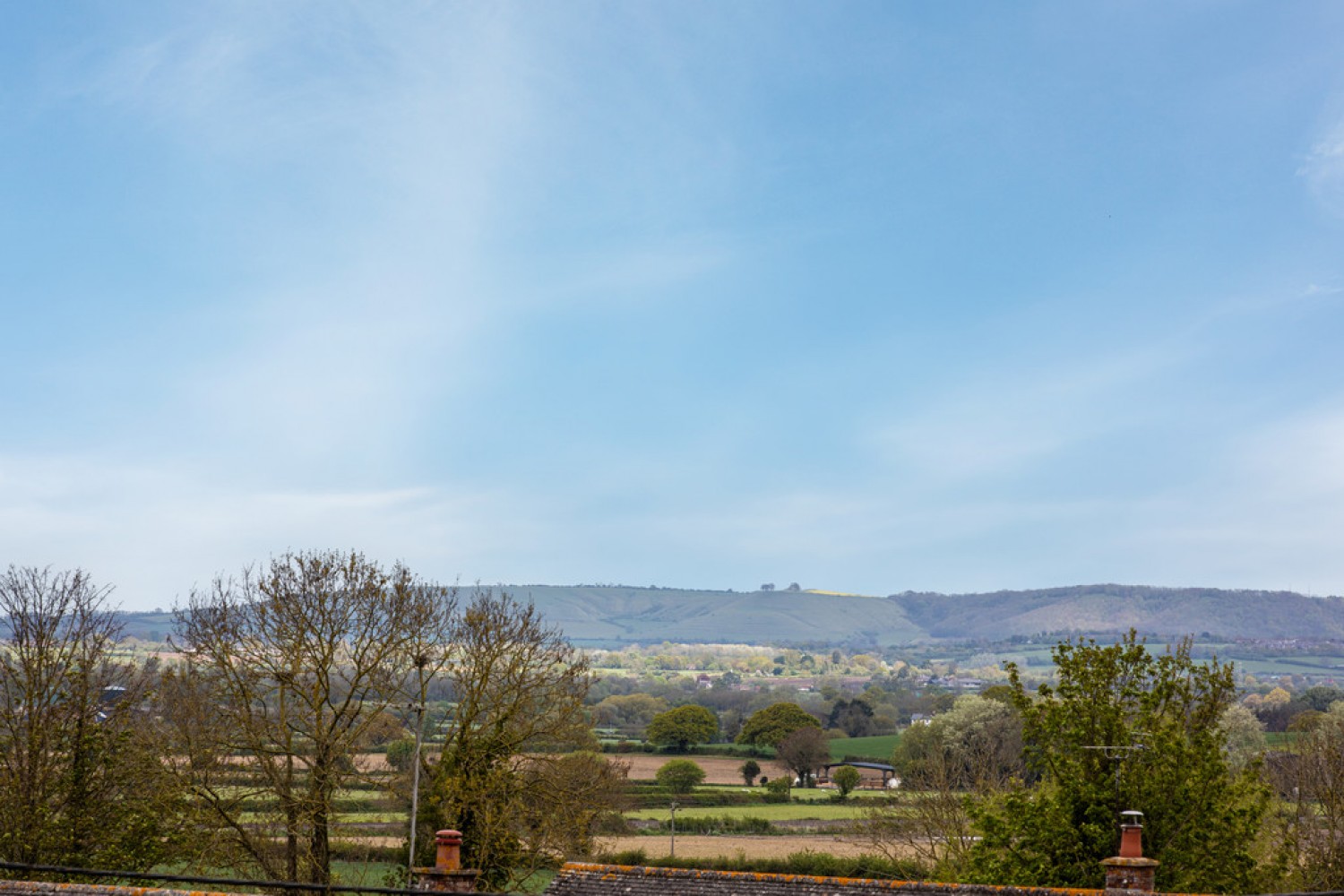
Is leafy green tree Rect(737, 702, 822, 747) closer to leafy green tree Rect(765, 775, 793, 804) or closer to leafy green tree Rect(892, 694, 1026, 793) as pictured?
leafy green tree Rect(765, 775, 793, 804)

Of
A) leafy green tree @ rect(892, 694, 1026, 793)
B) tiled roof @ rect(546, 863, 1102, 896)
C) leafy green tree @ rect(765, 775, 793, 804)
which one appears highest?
tiled roof @ rect(546, 863, 1102, 896)

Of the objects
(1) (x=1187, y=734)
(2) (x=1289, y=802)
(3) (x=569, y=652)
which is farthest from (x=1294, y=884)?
(3) (x=569, y=652)

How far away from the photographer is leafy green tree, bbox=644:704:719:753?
114000 mm

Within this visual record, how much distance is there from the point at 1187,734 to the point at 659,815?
4975 centimetres

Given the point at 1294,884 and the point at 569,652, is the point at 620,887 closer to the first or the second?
the point at 569,652

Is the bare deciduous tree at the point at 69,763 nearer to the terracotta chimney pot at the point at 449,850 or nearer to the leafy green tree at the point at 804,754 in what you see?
the terracotta chimney pot at the point at 449,850

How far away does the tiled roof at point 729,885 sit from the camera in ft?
63.4

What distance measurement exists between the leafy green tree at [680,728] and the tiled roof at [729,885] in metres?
93.9

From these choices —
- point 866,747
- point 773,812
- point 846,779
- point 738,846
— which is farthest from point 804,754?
point 738,846

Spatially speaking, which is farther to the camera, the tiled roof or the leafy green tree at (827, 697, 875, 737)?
the leafy green tree at (827, 697, 875, 737)

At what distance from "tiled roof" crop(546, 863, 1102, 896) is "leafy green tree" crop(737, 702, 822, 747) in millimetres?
A: 88203

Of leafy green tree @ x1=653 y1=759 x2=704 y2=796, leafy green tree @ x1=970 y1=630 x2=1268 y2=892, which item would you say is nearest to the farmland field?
leafy green tree @ x1=653 y1=759 x2=704 y2=796

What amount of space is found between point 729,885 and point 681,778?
68.9m

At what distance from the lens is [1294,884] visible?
34219 mm
